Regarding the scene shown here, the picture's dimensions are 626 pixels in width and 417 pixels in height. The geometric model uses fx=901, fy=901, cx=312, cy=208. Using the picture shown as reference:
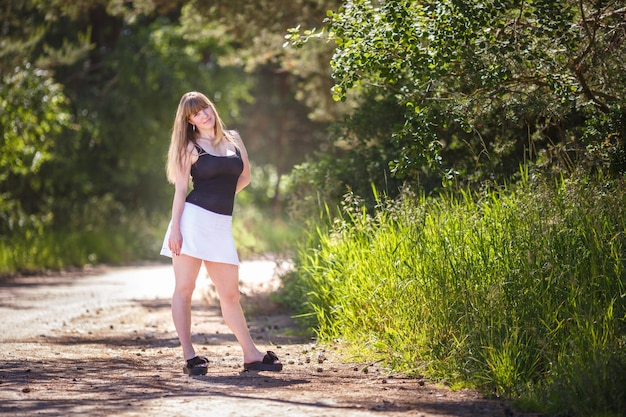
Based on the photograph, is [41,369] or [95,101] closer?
[41,369]

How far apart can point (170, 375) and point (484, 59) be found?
3.76m

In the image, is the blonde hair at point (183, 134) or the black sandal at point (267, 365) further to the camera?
the black sandal at point (267, 365)

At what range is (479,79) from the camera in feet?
24.7

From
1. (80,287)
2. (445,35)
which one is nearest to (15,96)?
(80,287)

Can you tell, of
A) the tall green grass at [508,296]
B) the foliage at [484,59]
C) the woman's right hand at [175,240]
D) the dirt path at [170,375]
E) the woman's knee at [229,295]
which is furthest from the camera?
the foliage at [484,59]

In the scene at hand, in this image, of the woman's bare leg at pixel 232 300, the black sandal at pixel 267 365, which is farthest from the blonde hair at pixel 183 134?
the black sandal at pixel 267 365

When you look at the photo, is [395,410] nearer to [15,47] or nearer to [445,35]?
[445,35]

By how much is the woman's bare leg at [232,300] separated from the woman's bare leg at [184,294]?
0.14 m

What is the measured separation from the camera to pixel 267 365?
287 inches

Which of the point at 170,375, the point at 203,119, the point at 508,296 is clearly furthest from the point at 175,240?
the point at 508,296

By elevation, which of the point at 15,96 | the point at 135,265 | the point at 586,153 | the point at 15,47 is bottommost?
the point at 135,265

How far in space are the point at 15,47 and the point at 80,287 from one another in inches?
215

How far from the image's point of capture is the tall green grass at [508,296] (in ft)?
19.5

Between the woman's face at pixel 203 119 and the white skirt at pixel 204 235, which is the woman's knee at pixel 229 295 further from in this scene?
the woman's face at pixel 203 119
